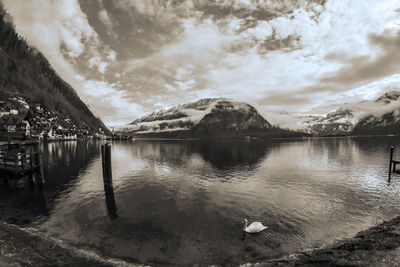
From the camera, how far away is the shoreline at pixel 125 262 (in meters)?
12.4

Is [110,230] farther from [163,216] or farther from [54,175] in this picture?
[54,175]

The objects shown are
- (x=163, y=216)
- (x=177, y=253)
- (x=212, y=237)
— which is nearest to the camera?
(x=177, y=253)

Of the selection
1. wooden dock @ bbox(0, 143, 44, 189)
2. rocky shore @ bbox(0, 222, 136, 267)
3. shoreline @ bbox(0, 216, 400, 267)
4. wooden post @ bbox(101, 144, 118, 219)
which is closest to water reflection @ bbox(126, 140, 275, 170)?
wooden post @ bbox(101, 144, 118, 219)

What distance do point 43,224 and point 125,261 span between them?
1106 centimetres

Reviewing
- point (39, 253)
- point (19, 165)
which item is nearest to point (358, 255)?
point (39, 253)

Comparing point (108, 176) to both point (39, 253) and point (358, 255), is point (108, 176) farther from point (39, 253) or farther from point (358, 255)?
point (358, 255)

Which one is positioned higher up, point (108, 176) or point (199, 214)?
point (108, 176)

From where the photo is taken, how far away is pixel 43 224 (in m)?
19.5

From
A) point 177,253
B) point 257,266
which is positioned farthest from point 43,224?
point 257,266

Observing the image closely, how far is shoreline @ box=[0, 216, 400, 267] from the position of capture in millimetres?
12422

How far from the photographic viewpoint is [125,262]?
14.1 metres

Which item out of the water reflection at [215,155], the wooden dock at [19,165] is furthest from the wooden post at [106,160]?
the water reflection at [215,155]

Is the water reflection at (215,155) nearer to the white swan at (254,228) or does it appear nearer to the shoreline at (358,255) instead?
the white swan at (254,228)

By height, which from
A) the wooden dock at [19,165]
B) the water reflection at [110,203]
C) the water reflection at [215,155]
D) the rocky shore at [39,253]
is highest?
the wooden dock at [19,165]
